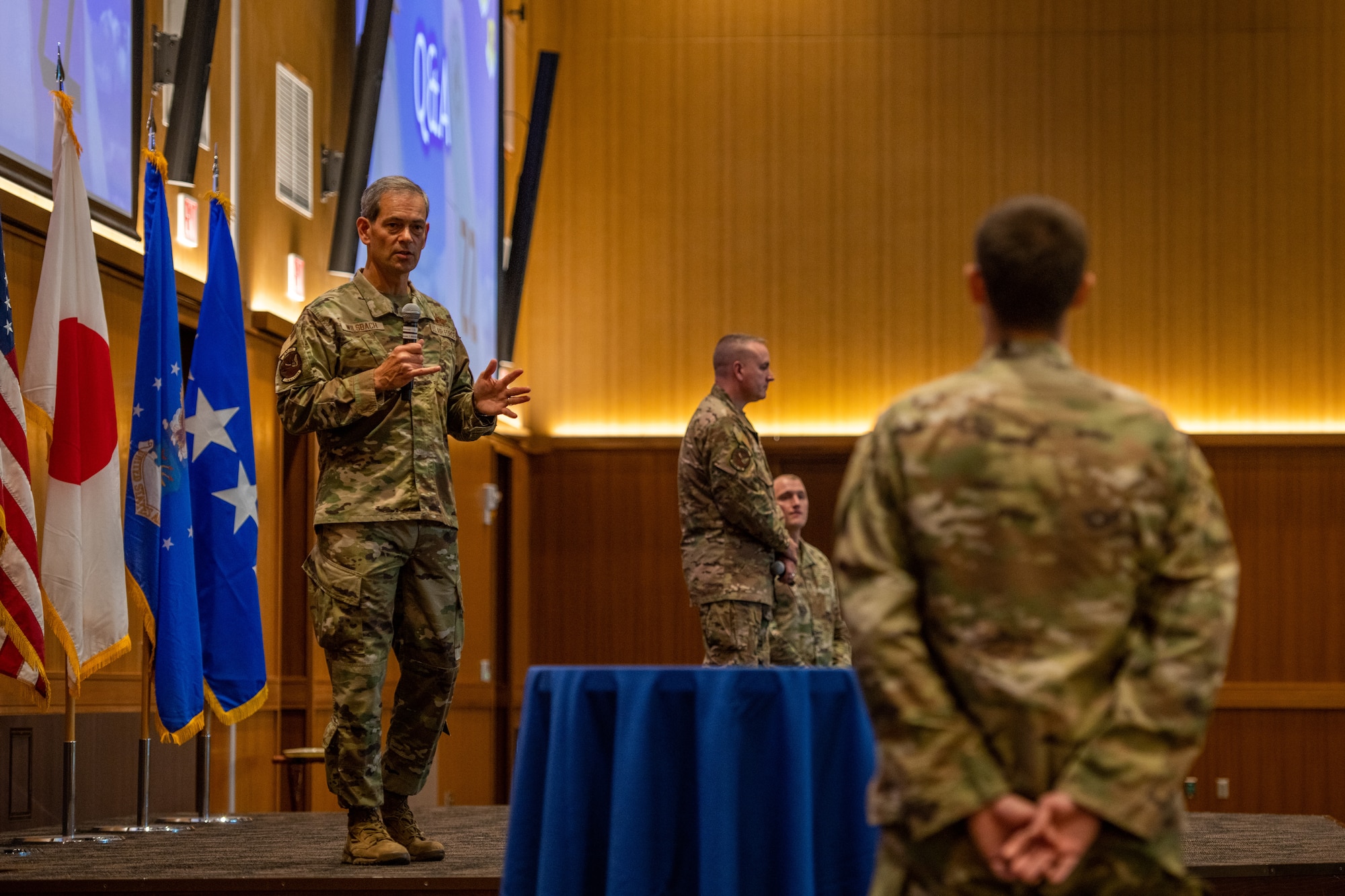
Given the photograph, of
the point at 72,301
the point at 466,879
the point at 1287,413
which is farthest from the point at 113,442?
the point at 1287,413

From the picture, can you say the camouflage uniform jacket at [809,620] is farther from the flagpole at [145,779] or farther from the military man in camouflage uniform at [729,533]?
the flagpole at [145,779]

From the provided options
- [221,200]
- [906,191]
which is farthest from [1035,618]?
[906,191]

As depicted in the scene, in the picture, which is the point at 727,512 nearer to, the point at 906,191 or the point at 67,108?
the point at 67,108

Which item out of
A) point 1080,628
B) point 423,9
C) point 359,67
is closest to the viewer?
point 1080,628

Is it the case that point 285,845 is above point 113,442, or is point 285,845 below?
below

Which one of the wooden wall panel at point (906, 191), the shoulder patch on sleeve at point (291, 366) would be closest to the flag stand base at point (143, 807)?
the shoulder patch on sleeve at point (291, 366)

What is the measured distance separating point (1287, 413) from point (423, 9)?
601 cm

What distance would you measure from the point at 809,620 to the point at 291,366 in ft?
11.4

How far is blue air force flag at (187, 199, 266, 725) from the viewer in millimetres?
5035

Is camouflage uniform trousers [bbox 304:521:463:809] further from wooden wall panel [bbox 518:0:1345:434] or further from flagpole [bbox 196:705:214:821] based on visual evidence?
wooden wall panel [bbox 518:0:1345:434]

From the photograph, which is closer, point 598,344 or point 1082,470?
point 1082,470

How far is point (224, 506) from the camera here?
5137 millimetres

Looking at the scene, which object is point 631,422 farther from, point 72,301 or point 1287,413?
point 72,301

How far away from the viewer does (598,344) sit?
10.9 meters
